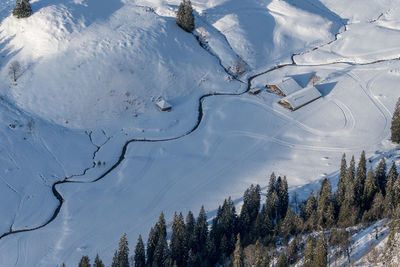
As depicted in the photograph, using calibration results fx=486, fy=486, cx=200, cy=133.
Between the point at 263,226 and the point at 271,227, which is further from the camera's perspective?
the point at 271,227

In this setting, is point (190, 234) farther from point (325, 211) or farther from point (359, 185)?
point (359, 185)

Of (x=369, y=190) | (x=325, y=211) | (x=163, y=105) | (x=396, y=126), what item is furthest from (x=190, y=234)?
(x=396, y=126)

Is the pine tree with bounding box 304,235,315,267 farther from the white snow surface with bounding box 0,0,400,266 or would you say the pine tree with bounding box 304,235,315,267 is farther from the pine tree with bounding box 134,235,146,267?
the white snow surface with bounding box 0,0,400,266

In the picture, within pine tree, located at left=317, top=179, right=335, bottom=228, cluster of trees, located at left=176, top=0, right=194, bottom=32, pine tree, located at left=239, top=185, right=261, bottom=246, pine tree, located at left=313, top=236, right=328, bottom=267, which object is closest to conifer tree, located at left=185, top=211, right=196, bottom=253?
pine tree, located at left=239, top=185, right=261, bottom=246

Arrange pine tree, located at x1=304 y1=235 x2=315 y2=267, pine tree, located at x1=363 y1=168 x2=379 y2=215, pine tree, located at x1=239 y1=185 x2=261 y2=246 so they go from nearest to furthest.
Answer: pine tree, located at x1=304 y1=235 x2=315 y2=267 → pine tree, located at x1=239 y1=185 x2=261 y2=246 → pine tree, located at x1=363 y1=168 x2=379 y2=215

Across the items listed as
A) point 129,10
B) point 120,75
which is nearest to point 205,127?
point 120,75

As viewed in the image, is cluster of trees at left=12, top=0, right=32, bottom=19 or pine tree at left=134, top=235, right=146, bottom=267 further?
Result: cluster of trees at left=12, top=0, right=32, bottom=19
